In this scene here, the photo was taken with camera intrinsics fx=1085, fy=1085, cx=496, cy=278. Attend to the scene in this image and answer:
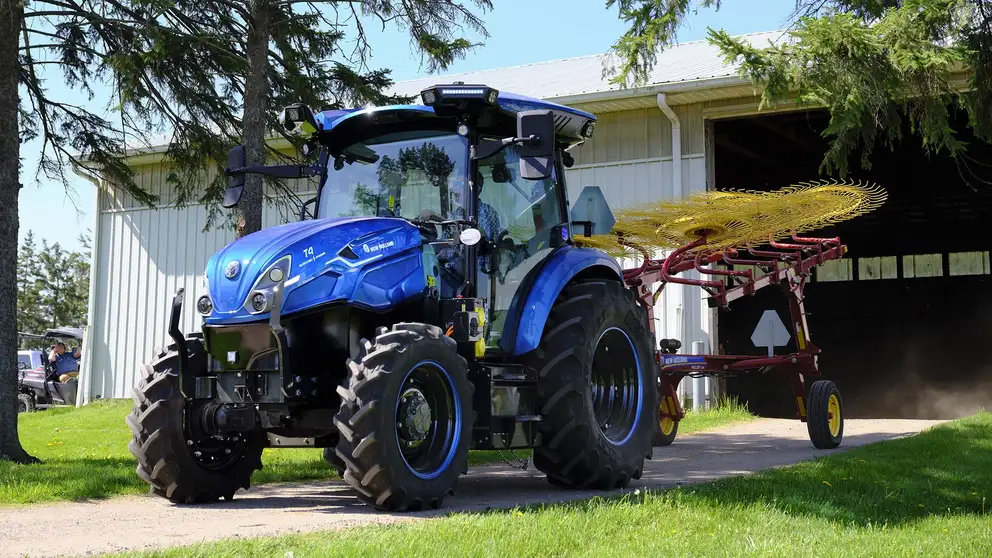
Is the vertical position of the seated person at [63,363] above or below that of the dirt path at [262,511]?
above

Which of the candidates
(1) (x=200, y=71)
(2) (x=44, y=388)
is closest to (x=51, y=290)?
(2) (x=44, y=388)

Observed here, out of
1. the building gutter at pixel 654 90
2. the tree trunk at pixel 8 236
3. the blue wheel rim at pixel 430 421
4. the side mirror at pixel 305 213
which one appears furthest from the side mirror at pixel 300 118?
the building gutter at pixel 654 90

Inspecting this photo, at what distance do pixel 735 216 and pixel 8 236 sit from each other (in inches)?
280

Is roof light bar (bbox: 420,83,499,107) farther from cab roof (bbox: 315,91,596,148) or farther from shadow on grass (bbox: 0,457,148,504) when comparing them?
shadow on grass (bbox: 0,457,148,504)

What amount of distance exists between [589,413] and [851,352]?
87.3 ft

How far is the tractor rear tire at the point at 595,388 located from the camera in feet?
25.2

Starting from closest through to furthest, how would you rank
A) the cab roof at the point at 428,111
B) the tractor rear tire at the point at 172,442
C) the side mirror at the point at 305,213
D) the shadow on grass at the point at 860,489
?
the shadow on grass at the point at 860,489 < the tractor rear tire at the point at 172,442 < the cab roof at the point at 428,111 < the side mirror at the point at 305,213

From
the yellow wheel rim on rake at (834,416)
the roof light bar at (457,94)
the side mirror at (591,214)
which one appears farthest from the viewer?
the yellow wheel rim on rake at (834,416)

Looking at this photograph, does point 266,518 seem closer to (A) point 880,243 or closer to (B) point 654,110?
(B) point 654,110

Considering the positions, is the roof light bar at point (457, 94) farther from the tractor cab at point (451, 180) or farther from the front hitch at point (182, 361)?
the front hitch at point (182, 361)

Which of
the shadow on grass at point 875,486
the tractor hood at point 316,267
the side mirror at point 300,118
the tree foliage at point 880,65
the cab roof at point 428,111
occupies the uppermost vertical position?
the tree foliage at point 880,65

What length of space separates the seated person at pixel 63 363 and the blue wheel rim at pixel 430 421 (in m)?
22.8

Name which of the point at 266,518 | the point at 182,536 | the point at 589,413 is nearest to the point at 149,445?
the point at 266,518

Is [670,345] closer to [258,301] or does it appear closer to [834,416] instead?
[834,416]
